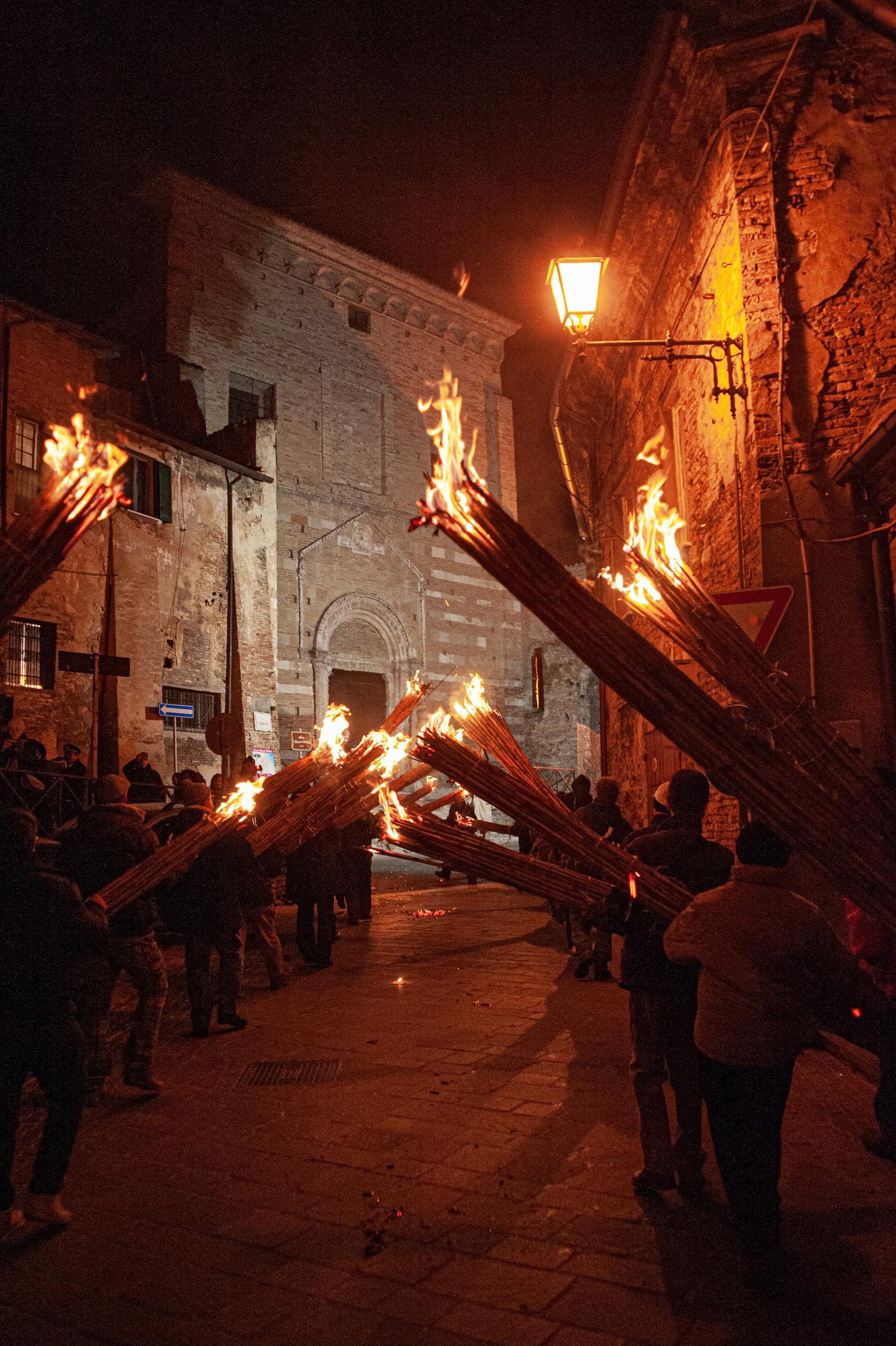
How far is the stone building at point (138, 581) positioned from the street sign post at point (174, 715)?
10 centimetres

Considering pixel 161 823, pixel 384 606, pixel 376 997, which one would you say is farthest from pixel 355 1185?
pixel 384 606

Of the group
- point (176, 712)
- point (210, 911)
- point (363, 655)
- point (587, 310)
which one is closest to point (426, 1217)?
point (210, 911)

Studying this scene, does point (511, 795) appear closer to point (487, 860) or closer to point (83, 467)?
point (487, 860)

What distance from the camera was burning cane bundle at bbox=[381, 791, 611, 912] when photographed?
5.30 m

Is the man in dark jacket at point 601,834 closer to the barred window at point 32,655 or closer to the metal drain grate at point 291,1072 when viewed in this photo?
the metal drain grate at point 291,1072

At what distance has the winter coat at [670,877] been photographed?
396 centimetres

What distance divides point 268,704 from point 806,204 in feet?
55.7

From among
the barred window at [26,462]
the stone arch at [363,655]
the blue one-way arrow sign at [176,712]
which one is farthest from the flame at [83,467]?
the stone arch at [363,655]

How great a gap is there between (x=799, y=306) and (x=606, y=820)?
195 inches

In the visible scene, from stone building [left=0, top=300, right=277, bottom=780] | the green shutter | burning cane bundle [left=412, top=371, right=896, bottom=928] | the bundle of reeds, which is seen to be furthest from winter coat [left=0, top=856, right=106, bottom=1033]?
the green shutter

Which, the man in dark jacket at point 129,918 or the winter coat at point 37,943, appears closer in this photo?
the winter coat at point 37,943

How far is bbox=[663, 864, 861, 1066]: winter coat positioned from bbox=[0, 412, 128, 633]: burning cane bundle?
2.60m

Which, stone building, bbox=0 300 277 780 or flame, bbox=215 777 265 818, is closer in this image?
flame, bbox=215 777 265 818

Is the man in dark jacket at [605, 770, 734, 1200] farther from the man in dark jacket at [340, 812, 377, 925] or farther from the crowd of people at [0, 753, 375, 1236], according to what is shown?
the man in dark jacket at [340, 812, 377, 925]
